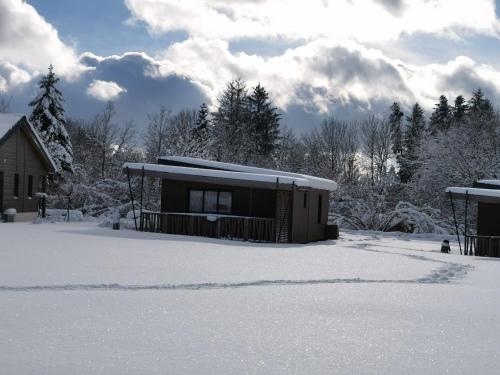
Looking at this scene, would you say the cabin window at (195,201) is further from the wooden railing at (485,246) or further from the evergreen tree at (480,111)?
the evergreen tree at (480,111)

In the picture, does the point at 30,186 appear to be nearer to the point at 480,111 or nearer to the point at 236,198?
the point at 236,198

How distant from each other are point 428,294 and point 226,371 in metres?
5.74

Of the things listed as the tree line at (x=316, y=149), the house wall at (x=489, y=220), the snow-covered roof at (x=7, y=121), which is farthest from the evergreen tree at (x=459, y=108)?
the snow-covered roof at (x=7, y=121)

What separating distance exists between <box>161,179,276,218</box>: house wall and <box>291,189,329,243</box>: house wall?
944mm

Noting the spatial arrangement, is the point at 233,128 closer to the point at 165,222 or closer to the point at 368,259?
the point at 165,222

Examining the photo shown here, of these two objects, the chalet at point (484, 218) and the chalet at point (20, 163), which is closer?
the chalet at point (484, 218)

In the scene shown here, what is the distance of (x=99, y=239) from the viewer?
1738 centimetres

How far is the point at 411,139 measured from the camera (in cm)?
5797

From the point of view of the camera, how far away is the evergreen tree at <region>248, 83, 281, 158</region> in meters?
57.7

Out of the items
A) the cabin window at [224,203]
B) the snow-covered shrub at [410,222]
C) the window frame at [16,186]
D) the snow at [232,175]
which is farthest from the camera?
the snow-covered shrub at [410,222]

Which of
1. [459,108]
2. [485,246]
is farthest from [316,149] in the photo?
[485,246]

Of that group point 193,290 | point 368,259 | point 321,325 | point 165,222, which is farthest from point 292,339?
point 165,222

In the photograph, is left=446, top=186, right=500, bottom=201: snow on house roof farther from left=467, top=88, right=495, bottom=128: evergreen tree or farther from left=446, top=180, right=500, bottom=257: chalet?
left=467, top=88, right=495, bottom=128: evergreen tree

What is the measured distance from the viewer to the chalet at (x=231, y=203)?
21.1 metres
